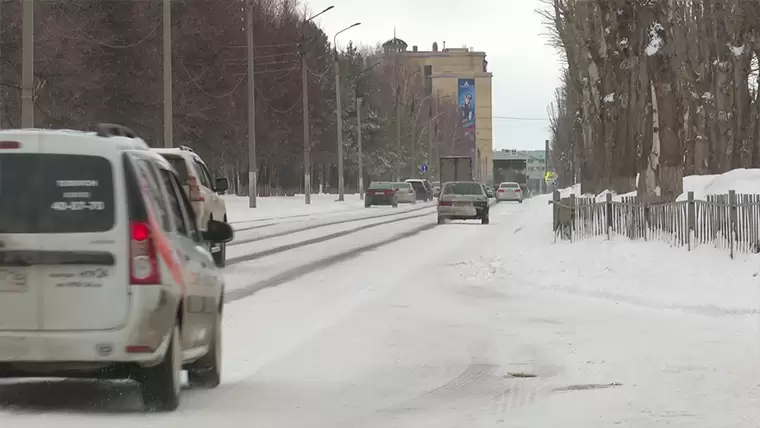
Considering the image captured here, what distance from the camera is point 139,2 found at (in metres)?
63.7

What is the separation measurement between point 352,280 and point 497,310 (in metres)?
4.95

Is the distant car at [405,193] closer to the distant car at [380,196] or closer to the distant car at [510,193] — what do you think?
the distant car at [380,196]

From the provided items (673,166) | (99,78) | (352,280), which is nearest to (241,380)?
(352,280)

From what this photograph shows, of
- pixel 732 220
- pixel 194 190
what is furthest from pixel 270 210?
pixel 732 220

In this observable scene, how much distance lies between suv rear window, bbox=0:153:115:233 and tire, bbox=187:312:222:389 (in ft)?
6.32

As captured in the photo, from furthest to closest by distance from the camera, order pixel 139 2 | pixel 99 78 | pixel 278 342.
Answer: pixel 139 2, pixel 99 78, pixel 278 342

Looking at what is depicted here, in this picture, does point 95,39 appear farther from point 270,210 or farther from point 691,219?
point 691,219

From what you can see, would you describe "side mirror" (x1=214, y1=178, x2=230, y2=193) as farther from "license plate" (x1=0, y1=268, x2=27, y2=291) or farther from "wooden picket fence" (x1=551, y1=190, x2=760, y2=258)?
"license plate" (x1=0, y1=268, x2=27, y2=291)

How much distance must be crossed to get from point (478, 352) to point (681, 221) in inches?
374

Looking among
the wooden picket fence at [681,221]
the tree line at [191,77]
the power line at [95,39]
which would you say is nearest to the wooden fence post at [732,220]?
the wooden picket fence at [681,221]

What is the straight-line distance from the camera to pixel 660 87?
2719 cm

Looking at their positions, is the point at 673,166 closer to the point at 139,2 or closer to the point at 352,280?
the point at 352,280

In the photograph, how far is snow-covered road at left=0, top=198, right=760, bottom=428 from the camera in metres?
8.96

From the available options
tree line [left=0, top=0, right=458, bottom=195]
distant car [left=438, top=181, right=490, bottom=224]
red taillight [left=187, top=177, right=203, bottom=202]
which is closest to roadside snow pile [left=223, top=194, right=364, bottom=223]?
tree line [left=0, top=0, right=458, bottom=195]
